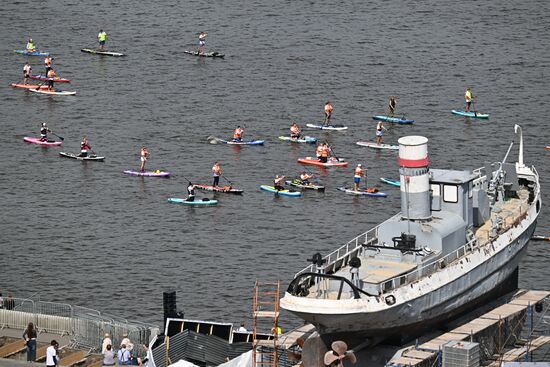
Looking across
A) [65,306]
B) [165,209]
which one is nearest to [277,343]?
[65,306]

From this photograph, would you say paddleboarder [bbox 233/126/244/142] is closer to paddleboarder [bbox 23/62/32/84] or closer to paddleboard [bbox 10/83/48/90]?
paddleboard [bbox 10/83/48/90]

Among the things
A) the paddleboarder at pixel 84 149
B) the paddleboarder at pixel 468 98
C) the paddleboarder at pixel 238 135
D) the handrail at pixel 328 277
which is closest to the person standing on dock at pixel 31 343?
the handrail at pixel 328 277

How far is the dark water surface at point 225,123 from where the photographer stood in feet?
346

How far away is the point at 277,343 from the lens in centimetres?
7425

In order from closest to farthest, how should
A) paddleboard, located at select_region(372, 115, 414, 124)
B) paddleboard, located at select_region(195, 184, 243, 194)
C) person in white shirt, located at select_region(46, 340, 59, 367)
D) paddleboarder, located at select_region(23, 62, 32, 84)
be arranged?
1. person in white shirt, located at select_region(46, 340, 59, 367)
2. paddleboard, located at select_region(195, 184, 243, 194)
3. paddleboard, located at select_region(372, 115, 414, 124)
4. paddleboarder, located at select_region(23, 62, 32, 84)

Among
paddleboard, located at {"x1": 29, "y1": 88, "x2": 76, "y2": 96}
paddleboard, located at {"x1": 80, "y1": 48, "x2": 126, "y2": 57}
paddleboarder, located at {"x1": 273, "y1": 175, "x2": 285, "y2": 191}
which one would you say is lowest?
paddleboarder, located at {"x1": 273, "y1": 175, "x2": 285, "y2": 191}

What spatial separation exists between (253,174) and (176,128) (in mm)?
17122

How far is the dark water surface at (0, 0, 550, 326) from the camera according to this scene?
106 m

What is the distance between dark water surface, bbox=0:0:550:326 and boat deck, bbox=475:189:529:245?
34.2 feet

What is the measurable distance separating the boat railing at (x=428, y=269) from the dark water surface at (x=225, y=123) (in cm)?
1766

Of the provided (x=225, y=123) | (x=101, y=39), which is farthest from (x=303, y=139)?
(x=101, y=39)

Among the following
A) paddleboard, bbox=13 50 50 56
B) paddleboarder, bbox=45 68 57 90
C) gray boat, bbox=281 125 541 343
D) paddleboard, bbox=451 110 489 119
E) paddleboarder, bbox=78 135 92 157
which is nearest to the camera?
gray boat, bbox=281 125 541 343

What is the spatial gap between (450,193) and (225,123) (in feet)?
206

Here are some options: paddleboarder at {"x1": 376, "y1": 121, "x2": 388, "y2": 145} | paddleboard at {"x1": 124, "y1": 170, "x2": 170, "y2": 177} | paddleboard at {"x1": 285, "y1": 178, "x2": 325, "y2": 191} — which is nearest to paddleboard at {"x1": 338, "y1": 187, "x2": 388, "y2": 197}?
paddleboard at {"x1": 285, "y1": 178, "x2": 325, "y2": 191}
